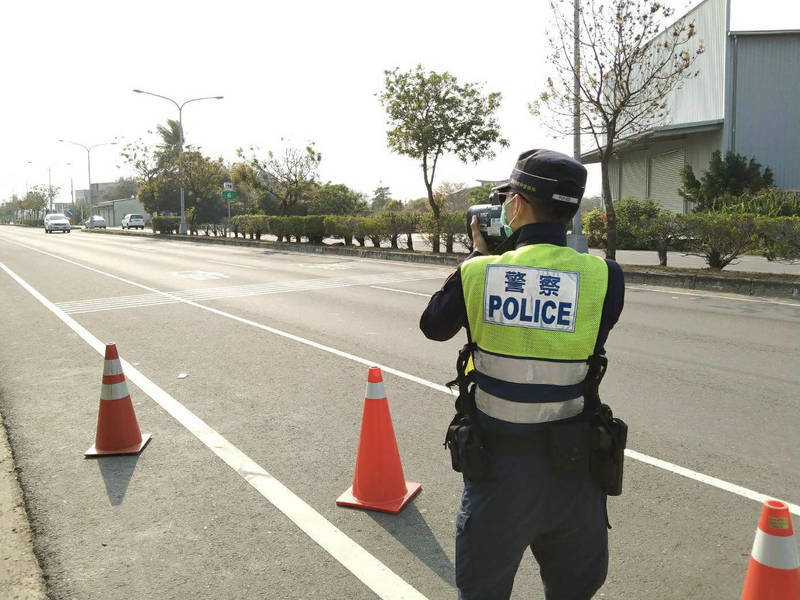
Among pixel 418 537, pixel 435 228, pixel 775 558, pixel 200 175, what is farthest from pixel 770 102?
pixel 200 175

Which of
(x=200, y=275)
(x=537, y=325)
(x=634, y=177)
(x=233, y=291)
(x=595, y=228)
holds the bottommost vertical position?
(x=233, y=291)

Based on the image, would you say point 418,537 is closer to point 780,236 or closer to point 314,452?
point 314,452

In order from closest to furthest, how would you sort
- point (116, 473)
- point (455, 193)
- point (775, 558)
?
point (775, 558) < point (116, 473) < point (455, 193)

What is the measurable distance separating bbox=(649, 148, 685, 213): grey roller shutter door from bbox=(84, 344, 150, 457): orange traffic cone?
29321 millimetres

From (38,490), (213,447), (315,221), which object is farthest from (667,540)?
(315,221)

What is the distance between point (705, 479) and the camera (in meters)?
4.02

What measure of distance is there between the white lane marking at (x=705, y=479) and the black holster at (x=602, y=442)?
2229mm

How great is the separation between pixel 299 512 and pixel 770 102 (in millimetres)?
28406

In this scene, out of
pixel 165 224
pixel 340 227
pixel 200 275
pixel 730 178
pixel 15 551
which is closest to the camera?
pixel 15 551

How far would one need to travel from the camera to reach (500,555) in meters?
1.95

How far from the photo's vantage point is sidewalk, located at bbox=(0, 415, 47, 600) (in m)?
2.97

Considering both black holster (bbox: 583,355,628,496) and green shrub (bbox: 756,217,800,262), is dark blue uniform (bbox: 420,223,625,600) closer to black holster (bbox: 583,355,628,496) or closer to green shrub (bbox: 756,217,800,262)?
black holster (bbox: 583,355,628,496)

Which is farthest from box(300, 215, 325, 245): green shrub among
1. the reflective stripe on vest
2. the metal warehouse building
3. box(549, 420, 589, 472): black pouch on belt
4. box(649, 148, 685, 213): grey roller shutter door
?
box(549, 420, 589, 472): black pouch on belt

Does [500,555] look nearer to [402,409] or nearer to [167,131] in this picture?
[402,409]
